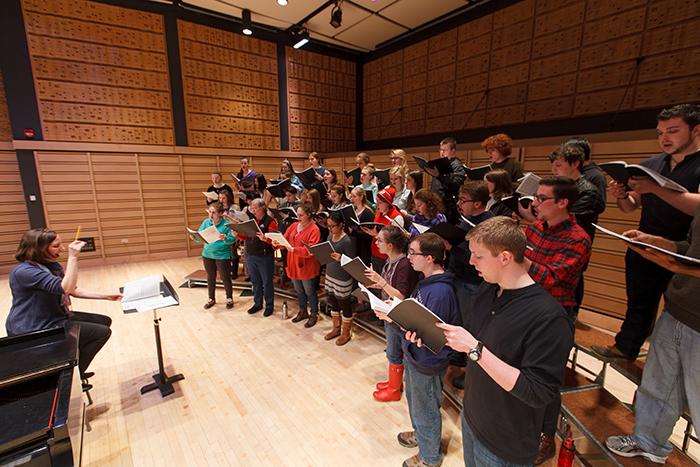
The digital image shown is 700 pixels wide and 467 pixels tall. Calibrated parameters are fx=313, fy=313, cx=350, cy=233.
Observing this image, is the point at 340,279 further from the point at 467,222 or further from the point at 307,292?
the point at 467,222

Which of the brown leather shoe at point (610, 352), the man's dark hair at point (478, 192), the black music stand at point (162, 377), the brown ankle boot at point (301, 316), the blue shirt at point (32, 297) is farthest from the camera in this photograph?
the brown ankle boot at point (301, 316)

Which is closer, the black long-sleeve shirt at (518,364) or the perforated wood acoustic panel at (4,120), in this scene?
the black long-sleeve shirt at (518,364)

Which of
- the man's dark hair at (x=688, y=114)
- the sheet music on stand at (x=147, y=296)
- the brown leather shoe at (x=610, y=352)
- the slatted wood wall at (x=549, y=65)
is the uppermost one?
the slatted wood wall at (x=549, y=65)

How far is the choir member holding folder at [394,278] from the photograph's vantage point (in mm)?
2275

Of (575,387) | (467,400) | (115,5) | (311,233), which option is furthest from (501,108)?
(115,5)

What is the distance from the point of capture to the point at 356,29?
806cm

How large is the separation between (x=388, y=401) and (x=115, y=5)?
883 centimetres

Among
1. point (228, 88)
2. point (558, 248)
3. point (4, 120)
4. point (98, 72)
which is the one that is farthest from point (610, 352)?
point (4, 120)

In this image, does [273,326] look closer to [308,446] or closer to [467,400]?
[308,446]

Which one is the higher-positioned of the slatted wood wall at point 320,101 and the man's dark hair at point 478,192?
the slatted wood wall at point 320,101

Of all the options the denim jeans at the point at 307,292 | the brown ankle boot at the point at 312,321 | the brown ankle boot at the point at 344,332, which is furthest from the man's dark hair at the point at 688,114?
the brown ankle boot at the point at 312,321

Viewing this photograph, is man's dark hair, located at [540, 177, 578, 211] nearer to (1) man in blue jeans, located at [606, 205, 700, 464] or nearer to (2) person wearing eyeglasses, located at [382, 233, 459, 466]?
(1) man in blue jeans, located at [606, 205, 700, 464]

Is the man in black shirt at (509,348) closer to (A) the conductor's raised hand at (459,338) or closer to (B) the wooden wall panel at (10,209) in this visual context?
(A) the conductor's raised hand at (459,338)

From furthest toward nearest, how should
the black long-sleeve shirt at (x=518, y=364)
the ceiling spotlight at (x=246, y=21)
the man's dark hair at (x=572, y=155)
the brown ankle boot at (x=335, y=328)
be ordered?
the ceiling spotlight at (x=246, y=21) < the brown ankle boot at (x=335, y=328) < the man's dark hair at (x=572, y=155) < the black long-sleeve shirt at (x=518, y=364)
